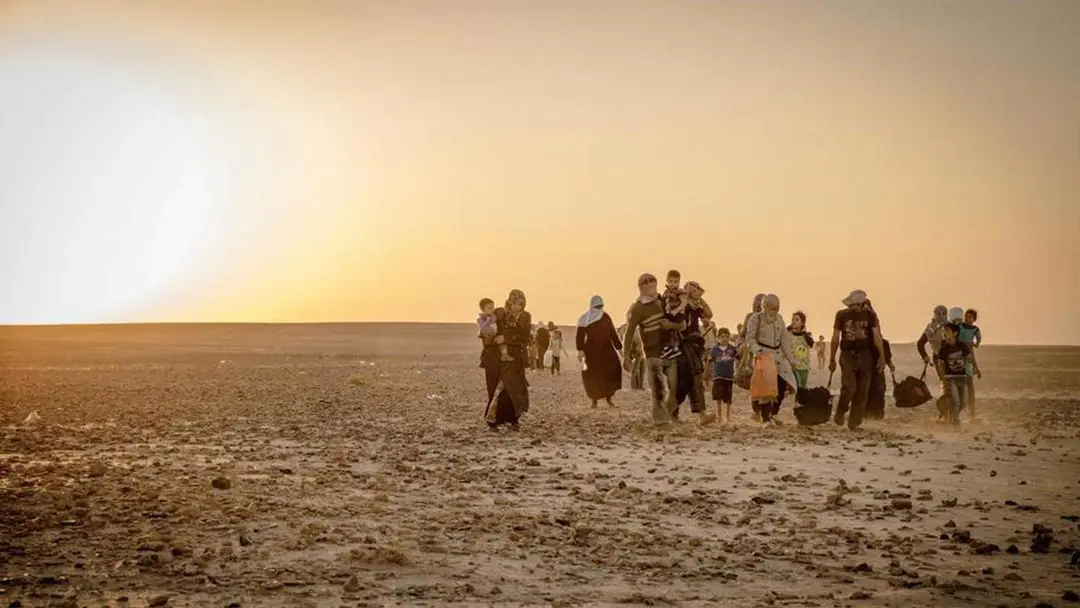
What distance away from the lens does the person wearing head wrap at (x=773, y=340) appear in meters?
19.2

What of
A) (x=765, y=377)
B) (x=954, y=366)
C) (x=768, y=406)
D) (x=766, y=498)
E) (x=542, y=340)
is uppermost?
(x=542, y=340)

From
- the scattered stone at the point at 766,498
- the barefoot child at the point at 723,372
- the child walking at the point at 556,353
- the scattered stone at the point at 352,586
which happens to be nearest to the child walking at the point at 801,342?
the barefoot child at the point at 723,372

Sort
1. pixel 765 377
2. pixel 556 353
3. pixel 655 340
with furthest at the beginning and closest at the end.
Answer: pixel 556 353 < pixel 765 377 < pixel 655 340

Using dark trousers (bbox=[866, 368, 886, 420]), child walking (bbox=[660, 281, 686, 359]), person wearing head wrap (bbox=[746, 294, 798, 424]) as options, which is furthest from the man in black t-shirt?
child walking (bbox=[660, 281, 686, 359])

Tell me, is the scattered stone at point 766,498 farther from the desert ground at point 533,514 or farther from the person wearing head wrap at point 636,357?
the person wearing head wrap at point 636,357

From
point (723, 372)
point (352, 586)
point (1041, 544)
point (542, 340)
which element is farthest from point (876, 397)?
point (542, 340)

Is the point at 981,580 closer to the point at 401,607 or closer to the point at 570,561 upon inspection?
the point at 570,561

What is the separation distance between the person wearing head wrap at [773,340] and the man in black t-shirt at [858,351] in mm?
754

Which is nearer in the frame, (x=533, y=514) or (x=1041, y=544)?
(x=1041, y=544)

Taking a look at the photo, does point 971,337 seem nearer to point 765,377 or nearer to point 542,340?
point 765,377

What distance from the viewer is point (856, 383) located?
63.0 ft

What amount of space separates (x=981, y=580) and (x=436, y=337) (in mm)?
125928

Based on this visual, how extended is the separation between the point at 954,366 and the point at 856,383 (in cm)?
181

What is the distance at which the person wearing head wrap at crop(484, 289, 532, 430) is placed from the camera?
61.3ft
